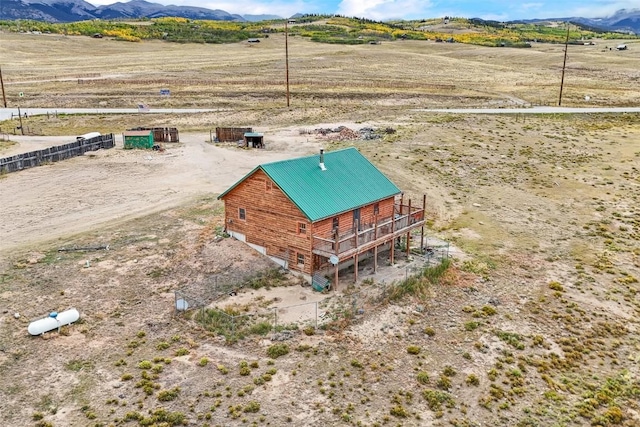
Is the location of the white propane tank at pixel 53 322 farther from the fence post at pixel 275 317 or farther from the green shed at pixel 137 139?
the green shed at pixel 137 139

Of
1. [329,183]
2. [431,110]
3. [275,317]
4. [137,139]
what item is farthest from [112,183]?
[431,110]

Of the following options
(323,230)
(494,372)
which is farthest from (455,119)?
(494,372)

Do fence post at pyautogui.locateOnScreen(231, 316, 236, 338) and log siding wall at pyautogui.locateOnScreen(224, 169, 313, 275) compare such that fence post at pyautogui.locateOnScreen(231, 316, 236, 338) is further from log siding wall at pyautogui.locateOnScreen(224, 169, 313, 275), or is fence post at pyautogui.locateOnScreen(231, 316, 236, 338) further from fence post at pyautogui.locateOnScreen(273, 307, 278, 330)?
log siding wall at pyautogui.locateOnScreen(224, 169, 313, 275)

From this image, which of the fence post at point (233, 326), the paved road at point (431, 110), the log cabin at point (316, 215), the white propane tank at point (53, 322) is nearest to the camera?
the white propane tank at point (53, 322)

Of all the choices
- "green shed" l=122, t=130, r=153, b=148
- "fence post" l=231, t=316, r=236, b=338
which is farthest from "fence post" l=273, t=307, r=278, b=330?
"green shed" l=122, t=130, r=153, b=148

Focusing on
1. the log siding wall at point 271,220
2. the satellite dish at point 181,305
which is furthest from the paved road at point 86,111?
the satellite dish at point 181,305

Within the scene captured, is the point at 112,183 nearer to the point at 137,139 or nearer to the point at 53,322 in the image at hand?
the point at 137,139

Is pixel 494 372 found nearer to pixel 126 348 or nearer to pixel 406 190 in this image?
pixel 126 348
